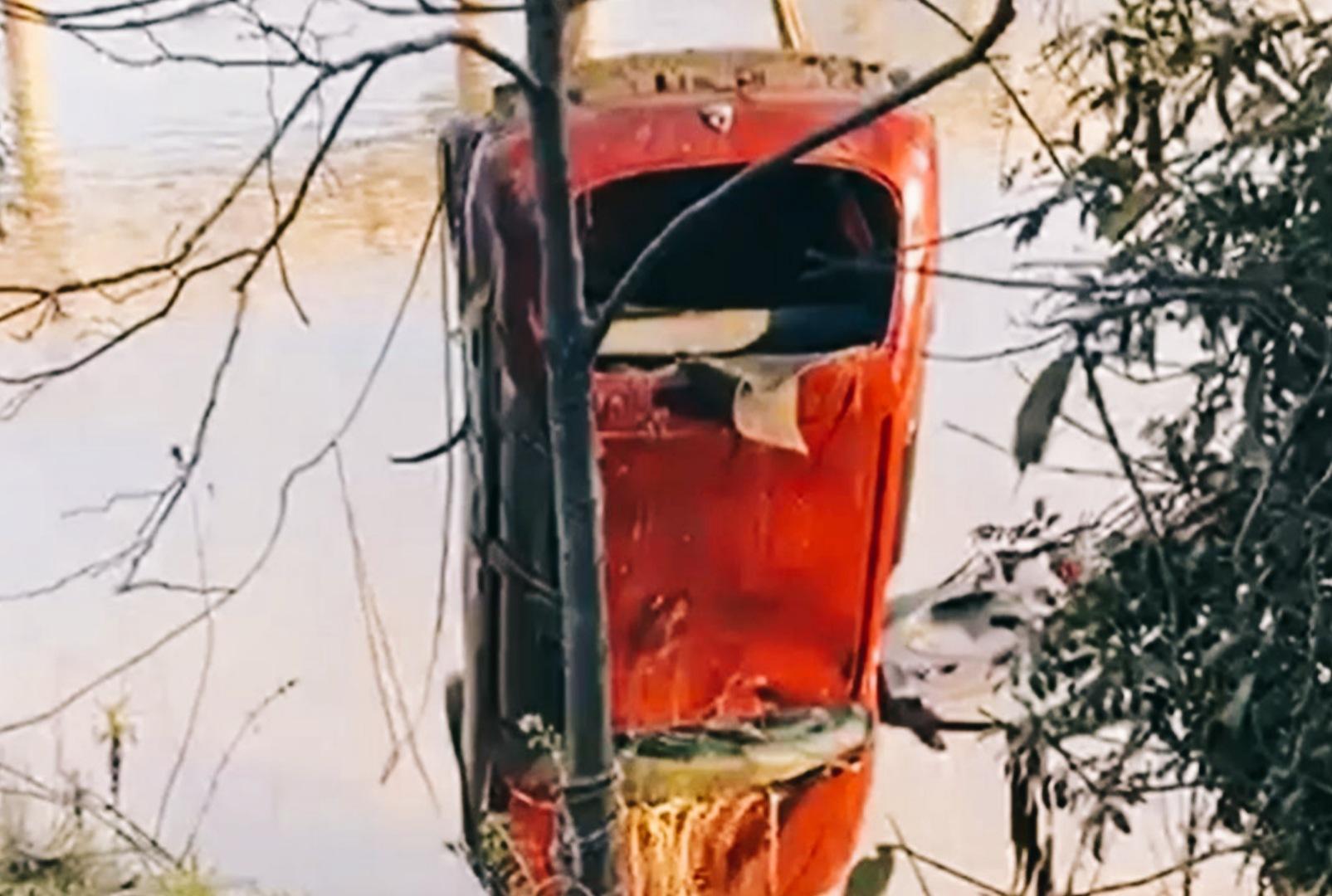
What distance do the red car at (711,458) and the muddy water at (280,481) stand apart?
4 cm

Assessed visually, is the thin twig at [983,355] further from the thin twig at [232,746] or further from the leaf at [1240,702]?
the thin twig at [232,746]

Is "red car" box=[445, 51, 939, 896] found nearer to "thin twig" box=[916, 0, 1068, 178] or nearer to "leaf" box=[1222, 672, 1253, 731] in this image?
"thin twig" box=[916, 0, 1068, 178]

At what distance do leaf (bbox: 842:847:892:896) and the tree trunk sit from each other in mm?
190

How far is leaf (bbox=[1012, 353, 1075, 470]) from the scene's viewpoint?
979 millimetres

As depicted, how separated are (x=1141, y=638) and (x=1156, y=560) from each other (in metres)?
0.05

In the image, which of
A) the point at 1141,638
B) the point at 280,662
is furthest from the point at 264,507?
the point at 1141,638

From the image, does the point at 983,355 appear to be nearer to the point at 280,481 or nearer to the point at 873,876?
the point at 873,876

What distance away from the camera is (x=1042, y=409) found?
984 mm

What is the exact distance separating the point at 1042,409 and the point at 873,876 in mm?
463

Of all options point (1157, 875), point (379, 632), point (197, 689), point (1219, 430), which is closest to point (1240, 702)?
point (1219, 430)

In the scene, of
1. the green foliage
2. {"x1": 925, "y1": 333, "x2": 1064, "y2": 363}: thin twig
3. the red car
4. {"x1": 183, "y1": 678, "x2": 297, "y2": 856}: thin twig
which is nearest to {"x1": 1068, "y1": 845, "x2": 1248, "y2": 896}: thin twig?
the green foliage

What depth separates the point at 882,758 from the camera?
1.39m

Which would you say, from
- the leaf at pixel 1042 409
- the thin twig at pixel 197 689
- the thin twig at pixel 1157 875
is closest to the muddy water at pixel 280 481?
the thin twig at pixel 197 689

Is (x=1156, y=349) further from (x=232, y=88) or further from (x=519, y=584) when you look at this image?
(x=232, y=88)
